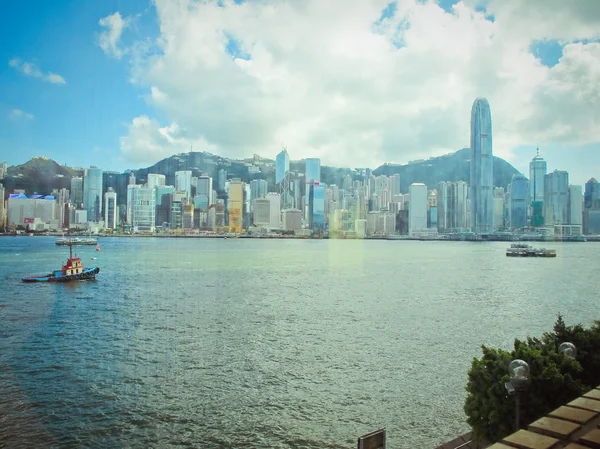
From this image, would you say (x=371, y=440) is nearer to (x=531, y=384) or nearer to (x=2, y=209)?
(x=531, y=384)

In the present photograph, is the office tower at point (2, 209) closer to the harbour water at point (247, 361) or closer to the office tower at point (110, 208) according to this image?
the office tower at point (110, 208)

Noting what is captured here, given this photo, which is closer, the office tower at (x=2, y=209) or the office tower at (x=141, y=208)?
the office tower at (x=2, y=209)

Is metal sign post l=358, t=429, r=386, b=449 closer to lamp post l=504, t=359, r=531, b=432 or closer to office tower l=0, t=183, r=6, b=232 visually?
lamp post l=504, t=359, r=531, b=432

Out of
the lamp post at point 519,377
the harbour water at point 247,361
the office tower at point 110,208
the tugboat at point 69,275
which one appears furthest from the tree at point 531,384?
the office tower at point 110,208

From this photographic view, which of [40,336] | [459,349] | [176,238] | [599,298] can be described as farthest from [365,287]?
[176,238]

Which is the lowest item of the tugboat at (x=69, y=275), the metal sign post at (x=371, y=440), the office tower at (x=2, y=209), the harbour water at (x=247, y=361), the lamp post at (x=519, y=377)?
the harbour water at (x=247, y=361)
